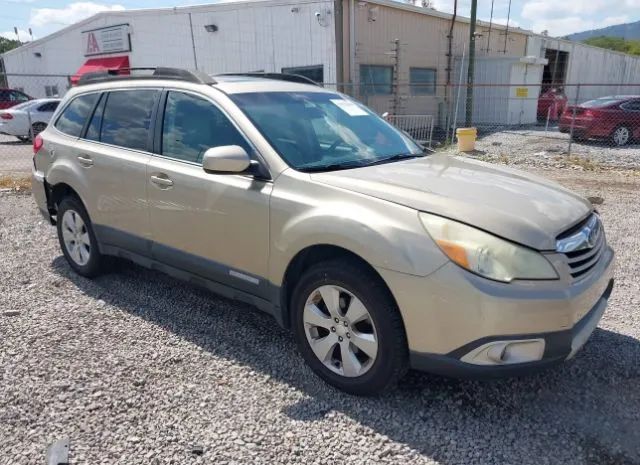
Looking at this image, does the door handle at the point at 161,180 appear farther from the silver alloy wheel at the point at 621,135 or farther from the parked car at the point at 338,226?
the silver alloy wheel at the point at 621,135

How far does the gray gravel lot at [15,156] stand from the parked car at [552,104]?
18819 mm

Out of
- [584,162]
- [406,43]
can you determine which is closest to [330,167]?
[584,162]

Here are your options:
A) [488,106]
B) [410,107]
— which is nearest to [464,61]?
[488,106]

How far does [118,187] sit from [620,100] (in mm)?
14571

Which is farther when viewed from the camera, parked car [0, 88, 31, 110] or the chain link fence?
parked car [0, 88, 31, 110]

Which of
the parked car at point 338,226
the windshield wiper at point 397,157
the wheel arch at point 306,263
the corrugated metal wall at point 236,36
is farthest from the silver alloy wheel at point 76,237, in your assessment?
the corrugated metal wall at point 236,36

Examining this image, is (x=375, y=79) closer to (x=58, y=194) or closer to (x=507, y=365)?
(x=58, y=194)

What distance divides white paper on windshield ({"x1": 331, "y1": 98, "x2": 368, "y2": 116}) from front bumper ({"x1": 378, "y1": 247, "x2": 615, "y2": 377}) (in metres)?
1.81

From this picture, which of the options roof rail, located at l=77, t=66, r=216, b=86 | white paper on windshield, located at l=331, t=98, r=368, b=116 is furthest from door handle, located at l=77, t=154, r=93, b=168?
white paper on windshield, located at l=331, t=98, r=368, b=116

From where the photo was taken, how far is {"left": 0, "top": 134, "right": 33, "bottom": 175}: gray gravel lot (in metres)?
12.5

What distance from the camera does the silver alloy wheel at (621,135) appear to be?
14531 millimetres

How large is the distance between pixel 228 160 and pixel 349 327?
1185 millimetres

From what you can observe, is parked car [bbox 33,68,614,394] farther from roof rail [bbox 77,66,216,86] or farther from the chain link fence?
the chain link fence

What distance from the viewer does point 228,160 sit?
3086 mm
